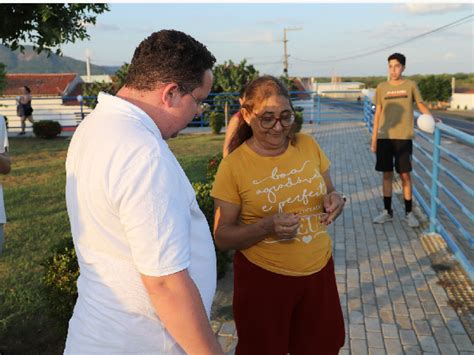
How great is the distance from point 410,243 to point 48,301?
376 cm

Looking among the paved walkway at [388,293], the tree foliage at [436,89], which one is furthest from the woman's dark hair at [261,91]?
the tree foliage at [436,89]

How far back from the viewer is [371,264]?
4.66 m

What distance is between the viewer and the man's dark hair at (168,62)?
1.24 metres

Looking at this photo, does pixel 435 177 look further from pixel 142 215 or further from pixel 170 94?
pixel 142 215

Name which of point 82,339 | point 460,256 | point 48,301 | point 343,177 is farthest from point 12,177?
point 82,339

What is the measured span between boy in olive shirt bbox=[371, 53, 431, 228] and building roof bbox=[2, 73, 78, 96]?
4486 centimetres

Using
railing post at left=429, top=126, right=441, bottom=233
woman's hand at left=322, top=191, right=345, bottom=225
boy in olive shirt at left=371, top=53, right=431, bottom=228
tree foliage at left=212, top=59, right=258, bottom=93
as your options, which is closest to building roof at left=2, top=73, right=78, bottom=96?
tree foliage at left=212, top=59, right=258, bottom=93

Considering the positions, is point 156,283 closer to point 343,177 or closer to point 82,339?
point 82,339

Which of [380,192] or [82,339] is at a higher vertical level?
[82,339]

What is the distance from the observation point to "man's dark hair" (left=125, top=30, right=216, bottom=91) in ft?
4.06

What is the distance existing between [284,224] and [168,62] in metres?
0.97

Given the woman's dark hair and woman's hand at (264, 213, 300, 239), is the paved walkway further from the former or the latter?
the woman's dark hair

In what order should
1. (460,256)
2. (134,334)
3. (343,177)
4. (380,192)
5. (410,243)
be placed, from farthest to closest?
(343,177) < (380,192) < (410,243) < (460,256) < (134,334)

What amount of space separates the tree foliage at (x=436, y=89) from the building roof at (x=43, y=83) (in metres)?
40.1
